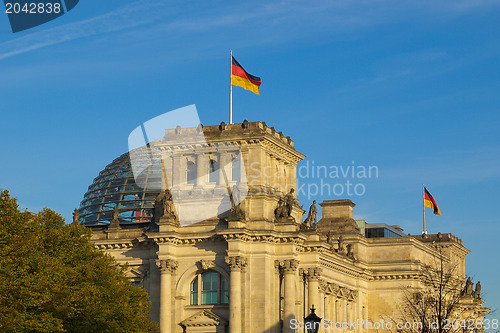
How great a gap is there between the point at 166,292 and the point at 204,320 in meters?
4.28

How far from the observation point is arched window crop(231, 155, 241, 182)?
310ft

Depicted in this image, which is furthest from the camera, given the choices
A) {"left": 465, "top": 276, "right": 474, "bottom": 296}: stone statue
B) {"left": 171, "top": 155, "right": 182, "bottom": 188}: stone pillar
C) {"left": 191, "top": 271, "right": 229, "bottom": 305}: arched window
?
{"left": 465, "top": 276, "right": 474, "bottom": 296}: stone statue

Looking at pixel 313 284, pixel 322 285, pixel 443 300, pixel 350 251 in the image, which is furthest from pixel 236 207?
pixel 443 300

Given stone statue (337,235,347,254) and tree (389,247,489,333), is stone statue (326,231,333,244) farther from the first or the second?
tree (389,247,489,333)

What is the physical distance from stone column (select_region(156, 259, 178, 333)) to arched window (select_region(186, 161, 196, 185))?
27.7 ft

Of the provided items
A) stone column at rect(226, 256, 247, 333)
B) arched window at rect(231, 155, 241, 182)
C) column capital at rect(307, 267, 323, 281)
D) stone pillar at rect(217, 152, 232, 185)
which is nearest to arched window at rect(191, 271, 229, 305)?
stone column at rect(226, 256, 247, 333)

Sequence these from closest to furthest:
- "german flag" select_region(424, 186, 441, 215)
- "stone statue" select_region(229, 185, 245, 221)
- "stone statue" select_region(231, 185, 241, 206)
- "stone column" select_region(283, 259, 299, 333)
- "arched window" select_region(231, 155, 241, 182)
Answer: "stone statue" select_region(229, 185, 245, 221) → "stone column" select_region(283, 259, 299, 333) → "stone statue" select_region(231, 185, 241, 206) → "arched window" select_region(231, 155, 241, 182) → "german flag" select_region(424, 186, 441, 215)

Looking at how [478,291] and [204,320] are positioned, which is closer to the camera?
[204,320]

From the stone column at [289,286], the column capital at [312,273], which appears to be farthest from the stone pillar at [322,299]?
the stone column at [289,286]

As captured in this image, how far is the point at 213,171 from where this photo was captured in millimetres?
95688

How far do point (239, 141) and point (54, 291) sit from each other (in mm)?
29411

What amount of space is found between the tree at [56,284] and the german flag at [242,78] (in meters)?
22.2

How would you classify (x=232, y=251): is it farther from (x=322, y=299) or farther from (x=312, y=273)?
(x=322, y=299)

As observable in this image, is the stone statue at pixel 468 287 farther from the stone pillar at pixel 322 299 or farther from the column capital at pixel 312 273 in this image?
the column capital at pixel 312 273
